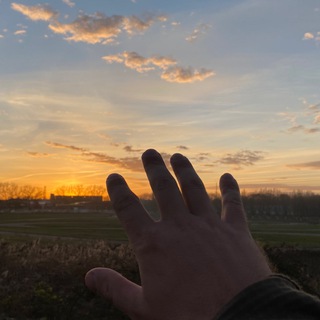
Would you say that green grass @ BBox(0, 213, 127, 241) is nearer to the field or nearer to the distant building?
the field

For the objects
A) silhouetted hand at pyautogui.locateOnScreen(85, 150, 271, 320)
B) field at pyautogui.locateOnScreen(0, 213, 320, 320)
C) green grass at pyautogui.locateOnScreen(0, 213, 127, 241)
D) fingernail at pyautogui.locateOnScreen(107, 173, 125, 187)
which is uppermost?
fingernail at pyautogui.locateOnScreen(107, 173, 125, 187)

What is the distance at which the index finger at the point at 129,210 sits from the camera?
1434 mm

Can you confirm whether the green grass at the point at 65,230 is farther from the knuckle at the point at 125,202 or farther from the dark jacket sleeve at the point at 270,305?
the dark jacket sleeve at the point at 270,305

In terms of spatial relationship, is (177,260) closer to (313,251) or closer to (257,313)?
(257,313)

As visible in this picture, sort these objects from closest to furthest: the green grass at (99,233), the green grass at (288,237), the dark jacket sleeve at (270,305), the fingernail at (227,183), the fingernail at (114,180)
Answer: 1. the dark jacket sleeve at (270,305)
2. the fingernail at (114,180)
3. the fingernail at (227,183)
4. the green grass at (288,237)
5. the green grass at (99,233)

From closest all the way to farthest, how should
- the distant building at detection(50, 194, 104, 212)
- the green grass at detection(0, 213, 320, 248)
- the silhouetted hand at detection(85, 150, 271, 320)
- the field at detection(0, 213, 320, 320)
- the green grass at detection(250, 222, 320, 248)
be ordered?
the silhouetted hand at detection(85, 150, 271, 320), the field at detection(0, 213, 320, 320), the green grass at detection(250, 222, 320, 248), the green grass at detection(0, 213, 320, 248), the distant building at detection(50, 194, 104, 212)

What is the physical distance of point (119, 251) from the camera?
15102 mm

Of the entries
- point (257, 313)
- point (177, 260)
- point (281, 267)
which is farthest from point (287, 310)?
point (281, 267)

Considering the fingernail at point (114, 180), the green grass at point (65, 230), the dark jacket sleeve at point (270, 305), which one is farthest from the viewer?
the green grass at point (65, 230)

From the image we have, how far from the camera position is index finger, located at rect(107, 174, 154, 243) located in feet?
4.70

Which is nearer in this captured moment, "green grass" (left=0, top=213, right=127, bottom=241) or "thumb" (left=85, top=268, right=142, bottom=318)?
"thumb" (left=85, top=268, right=142, bottom=318)

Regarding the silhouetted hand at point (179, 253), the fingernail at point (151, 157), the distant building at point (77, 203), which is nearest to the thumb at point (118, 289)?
the silhouetted hand at point (179, 253)

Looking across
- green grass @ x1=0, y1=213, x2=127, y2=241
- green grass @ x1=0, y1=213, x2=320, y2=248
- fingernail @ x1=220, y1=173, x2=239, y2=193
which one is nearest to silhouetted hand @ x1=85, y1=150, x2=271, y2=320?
fingernail @ x1=220, y1=173, x2=239, y2=193

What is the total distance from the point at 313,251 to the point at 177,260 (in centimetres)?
2695
